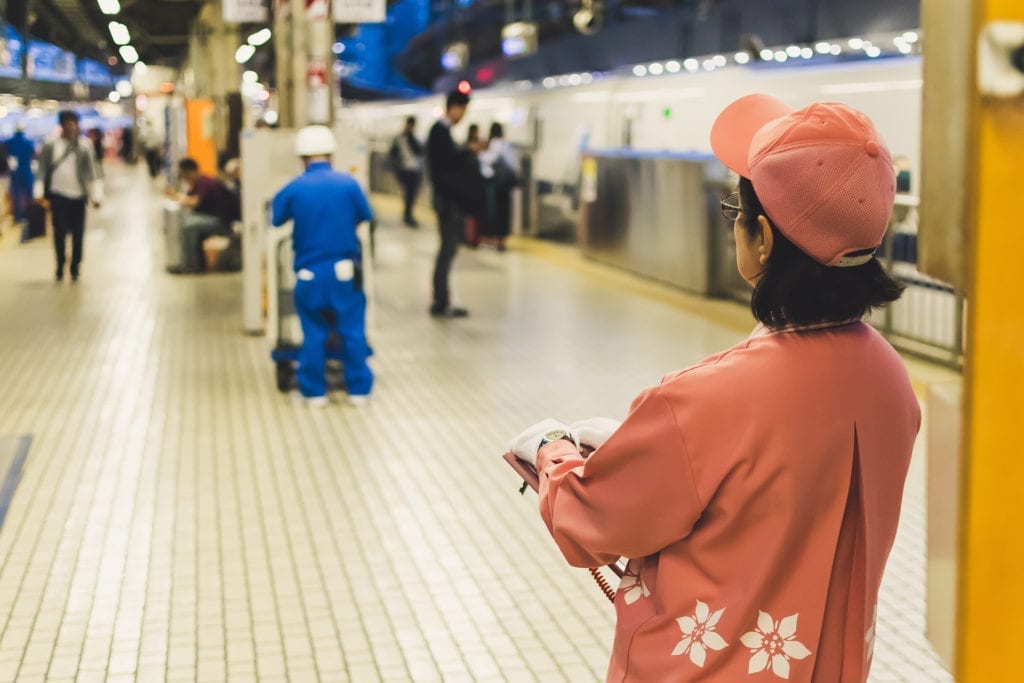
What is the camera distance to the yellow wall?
1019mm

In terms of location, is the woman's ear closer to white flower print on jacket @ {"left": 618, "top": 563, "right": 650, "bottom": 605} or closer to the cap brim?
the cap brim

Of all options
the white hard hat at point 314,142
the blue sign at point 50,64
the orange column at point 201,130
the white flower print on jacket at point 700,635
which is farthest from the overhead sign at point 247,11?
the orange column at point 201,130

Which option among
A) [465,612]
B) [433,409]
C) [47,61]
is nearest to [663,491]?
[465,612]

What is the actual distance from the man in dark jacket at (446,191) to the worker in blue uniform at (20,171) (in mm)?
11789

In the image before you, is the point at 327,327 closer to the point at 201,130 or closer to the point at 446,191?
the point at 446,191

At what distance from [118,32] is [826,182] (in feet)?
82.4

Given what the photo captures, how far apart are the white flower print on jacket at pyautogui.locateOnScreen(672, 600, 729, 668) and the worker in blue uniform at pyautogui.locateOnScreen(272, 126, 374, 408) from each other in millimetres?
6406

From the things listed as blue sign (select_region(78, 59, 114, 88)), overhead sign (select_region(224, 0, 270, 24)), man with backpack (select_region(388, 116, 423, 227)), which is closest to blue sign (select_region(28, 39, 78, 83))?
man with backpack (select_region(388, 116, 423, 227))

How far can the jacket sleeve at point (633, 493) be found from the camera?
1.73m

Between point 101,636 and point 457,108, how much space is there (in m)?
7.59

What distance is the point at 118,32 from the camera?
82.1 ft

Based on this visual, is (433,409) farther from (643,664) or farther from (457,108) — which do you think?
(643,664)

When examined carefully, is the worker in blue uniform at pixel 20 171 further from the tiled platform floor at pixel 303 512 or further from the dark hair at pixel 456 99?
the dark hair at pixel 456 99

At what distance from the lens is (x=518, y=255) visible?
58.7ft
